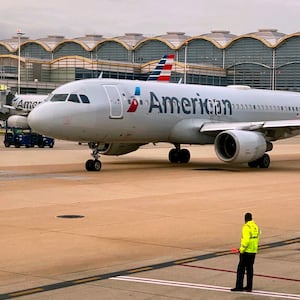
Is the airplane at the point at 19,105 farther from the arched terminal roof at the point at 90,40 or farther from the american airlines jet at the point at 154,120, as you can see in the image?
the arched terminal roof at the point at 90,40

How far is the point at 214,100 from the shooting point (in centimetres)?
3662

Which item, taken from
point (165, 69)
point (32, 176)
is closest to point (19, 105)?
point (165, 69)

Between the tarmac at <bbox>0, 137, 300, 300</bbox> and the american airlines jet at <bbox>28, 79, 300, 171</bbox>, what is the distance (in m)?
2.04

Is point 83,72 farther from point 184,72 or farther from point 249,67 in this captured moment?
point 249,67

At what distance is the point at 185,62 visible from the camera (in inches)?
4771

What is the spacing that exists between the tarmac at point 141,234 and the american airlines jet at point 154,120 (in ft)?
6.68

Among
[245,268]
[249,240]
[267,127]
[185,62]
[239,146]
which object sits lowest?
[245,268]

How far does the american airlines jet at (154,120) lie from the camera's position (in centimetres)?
3038

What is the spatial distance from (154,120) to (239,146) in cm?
405

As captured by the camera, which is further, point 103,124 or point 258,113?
point 258,113

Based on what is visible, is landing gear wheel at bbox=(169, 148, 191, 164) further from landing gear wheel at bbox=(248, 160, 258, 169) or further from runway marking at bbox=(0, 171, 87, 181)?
runway marking at bbox=(0, 171, 87, 181)

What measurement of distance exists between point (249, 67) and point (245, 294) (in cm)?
12131

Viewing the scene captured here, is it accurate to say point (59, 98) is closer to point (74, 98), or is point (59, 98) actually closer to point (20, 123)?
point (74, 98)

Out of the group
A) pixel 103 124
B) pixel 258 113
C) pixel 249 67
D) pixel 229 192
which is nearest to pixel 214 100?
pixel 258 113
